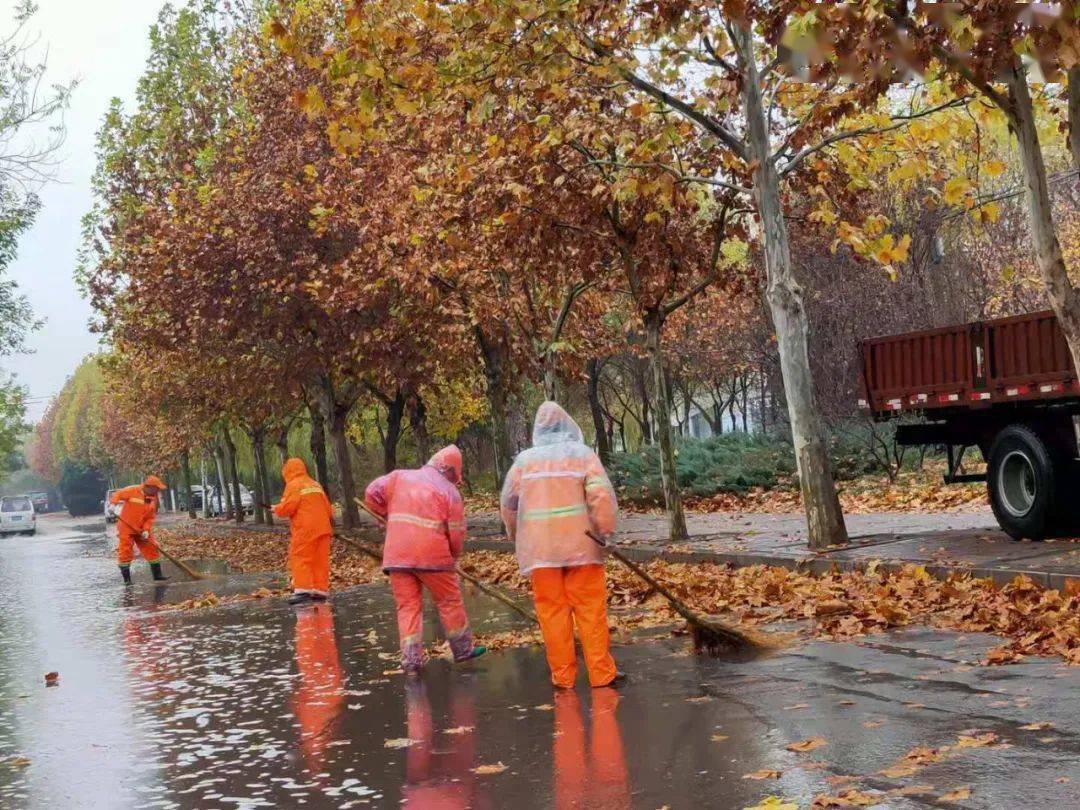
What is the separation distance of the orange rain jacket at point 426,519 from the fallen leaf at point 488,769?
3.64m

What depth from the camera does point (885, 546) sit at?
14.5m

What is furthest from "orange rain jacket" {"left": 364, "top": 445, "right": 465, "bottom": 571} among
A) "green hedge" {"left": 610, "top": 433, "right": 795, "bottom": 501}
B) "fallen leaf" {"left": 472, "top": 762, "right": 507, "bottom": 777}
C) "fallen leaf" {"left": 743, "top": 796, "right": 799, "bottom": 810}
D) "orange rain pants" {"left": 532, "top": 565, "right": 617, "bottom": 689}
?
"green hedge" {"left": 610, "top": 433, "right": 795, "bottom": 501}

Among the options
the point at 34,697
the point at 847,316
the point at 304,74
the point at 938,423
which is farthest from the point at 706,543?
the point at 304,74

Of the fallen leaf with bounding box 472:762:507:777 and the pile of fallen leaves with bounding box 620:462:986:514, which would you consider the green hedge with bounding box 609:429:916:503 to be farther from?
the fallen leaf with bounding box 472:762:507:777

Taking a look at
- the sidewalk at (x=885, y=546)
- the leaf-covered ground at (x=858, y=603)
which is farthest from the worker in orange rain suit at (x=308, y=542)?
the sidewalk at (x=885, y=546)

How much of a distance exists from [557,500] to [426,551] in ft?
5.64

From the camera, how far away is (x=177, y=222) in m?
28.7

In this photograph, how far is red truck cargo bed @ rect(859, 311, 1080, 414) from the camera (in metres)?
13.5

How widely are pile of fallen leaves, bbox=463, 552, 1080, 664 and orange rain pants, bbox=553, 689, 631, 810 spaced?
2.35 m

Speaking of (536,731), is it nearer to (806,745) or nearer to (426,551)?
(806,745)

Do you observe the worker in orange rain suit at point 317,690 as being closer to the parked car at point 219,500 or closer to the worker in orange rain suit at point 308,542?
the worker in orange rain suit at point 308,542

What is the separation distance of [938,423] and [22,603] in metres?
14.1

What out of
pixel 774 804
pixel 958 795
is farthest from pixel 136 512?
pixel 958 795

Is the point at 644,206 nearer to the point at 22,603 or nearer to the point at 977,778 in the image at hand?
the point at 22,603
